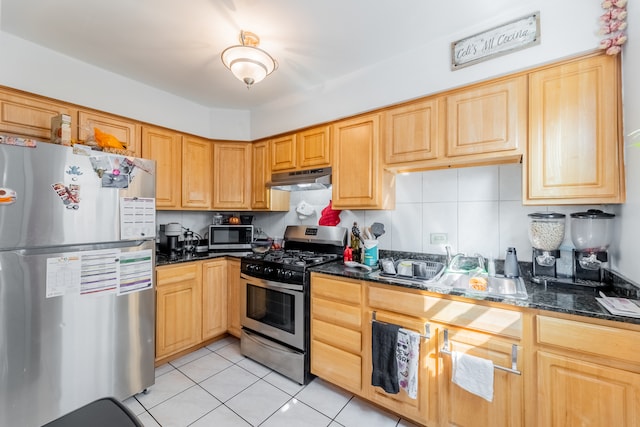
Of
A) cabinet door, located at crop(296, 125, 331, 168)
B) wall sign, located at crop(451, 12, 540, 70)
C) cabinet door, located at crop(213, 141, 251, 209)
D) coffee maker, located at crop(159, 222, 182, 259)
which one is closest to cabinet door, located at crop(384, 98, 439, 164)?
wall sign, located at crop(451, 12, 540, 70)

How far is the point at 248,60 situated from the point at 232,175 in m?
1.54

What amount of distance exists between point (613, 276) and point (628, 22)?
1313mm

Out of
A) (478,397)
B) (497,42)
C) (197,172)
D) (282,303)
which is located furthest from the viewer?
(197,172)

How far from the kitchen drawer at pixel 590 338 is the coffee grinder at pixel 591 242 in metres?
0.48

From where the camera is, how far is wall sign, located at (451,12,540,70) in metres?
1.53

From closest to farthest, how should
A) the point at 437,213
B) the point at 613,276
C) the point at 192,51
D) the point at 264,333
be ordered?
the point at 613,276 → the point at 192,51 → the point at 437,213 → the point at 264,333

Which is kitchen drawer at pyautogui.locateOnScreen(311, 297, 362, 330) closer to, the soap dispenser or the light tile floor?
the light tile floor

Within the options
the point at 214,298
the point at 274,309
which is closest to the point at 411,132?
the point at 274,309

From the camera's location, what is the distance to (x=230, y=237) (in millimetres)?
2936

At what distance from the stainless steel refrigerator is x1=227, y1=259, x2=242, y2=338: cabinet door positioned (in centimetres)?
84

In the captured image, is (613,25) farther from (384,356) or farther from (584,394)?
(384,356)

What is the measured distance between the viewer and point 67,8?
159 cm

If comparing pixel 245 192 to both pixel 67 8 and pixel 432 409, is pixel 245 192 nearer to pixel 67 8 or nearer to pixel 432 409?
pixel 67 8

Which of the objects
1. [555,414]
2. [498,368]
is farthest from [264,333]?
[555,414]
